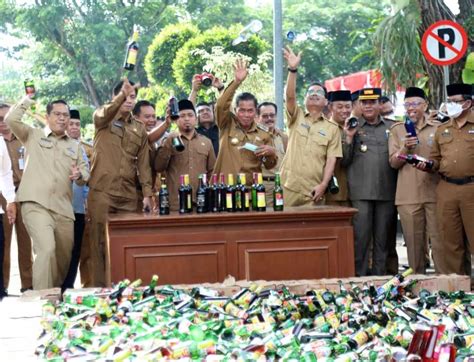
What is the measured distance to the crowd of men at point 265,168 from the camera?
373 inches

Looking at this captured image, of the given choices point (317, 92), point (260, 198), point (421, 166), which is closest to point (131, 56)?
point (260, 198)

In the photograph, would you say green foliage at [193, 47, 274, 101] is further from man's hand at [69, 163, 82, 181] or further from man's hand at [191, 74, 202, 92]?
man's hand at [69, 163, 82, 181]

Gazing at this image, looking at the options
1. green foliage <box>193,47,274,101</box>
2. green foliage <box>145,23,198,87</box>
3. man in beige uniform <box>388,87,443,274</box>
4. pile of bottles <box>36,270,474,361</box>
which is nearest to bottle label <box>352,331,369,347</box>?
pile of bottles <box>36,270,474,361</box>

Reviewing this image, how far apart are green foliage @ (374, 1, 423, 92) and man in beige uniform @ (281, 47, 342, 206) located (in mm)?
5886

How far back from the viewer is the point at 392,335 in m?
5.71

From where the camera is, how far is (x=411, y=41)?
1554 cm

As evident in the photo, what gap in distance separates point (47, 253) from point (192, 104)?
2.15 m

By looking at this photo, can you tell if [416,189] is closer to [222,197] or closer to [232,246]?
[222,197]

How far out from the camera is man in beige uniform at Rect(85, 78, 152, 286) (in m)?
9.91

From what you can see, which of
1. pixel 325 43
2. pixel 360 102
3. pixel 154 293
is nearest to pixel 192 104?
pixel 360 102

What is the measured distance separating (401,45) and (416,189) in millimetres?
6153

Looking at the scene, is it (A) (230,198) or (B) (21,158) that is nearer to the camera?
(A) (230,198)

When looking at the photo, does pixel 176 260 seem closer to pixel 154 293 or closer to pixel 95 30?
pixel 154 293

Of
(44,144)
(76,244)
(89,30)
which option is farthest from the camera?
(89,30)
